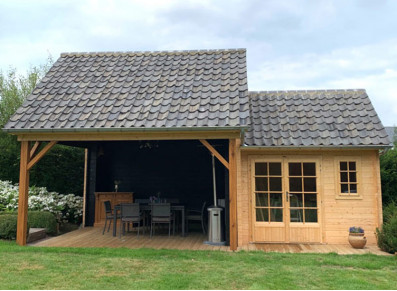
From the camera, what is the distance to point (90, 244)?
712 centimetres

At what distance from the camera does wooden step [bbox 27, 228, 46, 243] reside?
724 cm

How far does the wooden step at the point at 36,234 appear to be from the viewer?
23.7 feet

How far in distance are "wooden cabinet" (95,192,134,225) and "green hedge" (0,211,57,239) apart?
5.20 feet

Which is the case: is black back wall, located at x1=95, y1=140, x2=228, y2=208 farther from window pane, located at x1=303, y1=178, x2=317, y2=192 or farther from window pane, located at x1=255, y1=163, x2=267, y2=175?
window pane, located at x1=303, y1=178, x2=317, y2=192

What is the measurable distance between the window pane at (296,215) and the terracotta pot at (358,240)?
3.56 feet

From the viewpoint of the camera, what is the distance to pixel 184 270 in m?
5.00

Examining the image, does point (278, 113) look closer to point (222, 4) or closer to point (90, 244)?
point (222, 4)

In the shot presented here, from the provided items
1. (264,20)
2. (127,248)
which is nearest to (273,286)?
(127,248)

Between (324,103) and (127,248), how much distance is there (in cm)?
592

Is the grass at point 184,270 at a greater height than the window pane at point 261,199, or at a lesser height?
lesser

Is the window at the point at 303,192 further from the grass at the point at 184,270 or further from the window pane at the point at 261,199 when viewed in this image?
the grass at the point at 184,270

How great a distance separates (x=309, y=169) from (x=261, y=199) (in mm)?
1297

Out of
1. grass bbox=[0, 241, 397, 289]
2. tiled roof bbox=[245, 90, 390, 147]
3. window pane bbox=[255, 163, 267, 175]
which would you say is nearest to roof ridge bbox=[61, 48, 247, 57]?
Result: tiled roof bbox=[245, 90, 390, 147]

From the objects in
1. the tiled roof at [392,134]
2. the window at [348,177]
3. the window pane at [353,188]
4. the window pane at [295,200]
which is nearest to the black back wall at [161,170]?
the window pane at [295,200]
